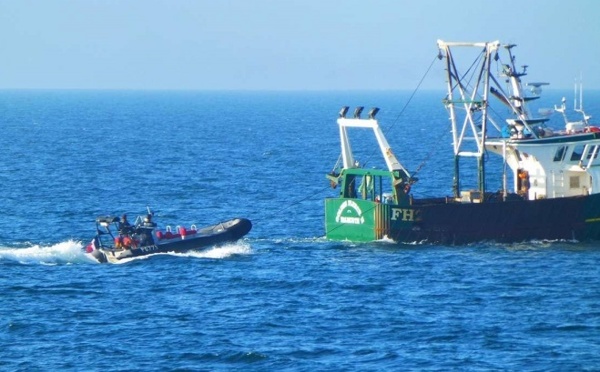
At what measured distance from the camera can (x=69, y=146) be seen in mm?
131875

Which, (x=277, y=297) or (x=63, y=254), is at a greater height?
(x=63, y=254)

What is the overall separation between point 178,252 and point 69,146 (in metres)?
76.2

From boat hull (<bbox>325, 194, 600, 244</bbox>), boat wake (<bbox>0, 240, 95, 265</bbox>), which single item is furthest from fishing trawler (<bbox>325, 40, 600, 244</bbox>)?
boat wake (<bbox>0, 240, 95, 265</bbox>)

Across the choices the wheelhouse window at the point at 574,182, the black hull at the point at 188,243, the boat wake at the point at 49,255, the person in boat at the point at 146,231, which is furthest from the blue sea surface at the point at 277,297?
the wheelhouse window at the point at 574,182

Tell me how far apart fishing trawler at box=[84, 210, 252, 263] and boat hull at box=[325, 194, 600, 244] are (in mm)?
5852

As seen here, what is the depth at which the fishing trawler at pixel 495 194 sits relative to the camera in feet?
190

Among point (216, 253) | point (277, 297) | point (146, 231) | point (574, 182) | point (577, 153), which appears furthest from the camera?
point (574, 182)

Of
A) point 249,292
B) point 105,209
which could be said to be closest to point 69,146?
point 105,209

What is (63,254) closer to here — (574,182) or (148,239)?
(148,239)

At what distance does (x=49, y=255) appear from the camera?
57.7m

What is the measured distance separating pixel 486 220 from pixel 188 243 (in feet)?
43.5

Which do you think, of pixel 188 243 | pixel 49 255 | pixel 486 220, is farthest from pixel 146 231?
pixel 486 220

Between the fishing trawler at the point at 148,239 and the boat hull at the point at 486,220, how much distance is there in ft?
19.2

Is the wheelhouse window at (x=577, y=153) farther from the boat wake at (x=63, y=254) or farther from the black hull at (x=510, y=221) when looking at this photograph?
the boat wake at (x=63, y=254)
